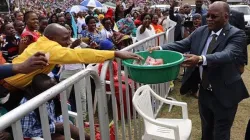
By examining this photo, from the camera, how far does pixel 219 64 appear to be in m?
2.56

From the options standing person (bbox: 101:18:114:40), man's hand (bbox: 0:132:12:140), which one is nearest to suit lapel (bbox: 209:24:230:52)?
man's hand (bbox: 0:132:12:140)

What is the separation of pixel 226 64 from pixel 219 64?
0.18 metres

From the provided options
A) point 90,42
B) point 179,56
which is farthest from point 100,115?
point 90,42

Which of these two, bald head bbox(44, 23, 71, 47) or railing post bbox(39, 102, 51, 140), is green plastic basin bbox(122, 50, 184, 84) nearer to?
bald head bbox(44, 23, 71, 47)

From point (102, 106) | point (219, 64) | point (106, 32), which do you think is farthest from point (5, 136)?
point (106, 32)

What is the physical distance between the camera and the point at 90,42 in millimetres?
5512

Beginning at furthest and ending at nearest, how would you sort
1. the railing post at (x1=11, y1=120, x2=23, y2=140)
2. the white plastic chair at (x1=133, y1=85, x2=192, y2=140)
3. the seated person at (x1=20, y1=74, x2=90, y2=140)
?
the white plastic chair at (x1=133, y1=85, x2=192, y2=140) < the seated person at (x1=20, y1=74, x2=90, y2=140) < the railing post at (x1=11, y1=120, x2=23, y2=140)

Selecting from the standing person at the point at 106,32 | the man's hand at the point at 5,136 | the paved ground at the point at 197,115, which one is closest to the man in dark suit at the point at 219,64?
the paved ground at the point at 197,115

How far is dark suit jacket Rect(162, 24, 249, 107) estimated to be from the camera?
2.55m

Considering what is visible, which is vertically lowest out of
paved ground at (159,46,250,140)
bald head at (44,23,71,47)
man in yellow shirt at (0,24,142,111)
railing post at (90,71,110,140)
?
paved ground at (159,46,250,140)

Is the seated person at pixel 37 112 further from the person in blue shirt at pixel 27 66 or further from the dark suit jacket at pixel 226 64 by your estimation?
the dark suit jacket at pixel 226 64

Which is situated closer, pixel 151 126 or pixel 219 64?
pixel 219 64

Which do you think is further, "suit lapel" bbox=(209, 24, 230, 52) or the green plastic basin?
"suit lapel" bbox=(209, 24, 230, 52)

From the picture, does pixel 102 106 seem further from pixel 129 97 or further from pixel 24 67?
pixel 129 97
